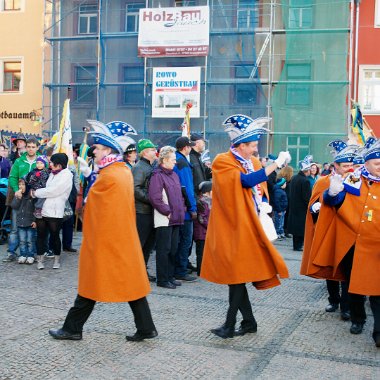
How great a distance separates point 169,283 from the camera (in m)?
8.49

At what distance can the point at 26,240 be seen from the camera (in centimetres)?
983

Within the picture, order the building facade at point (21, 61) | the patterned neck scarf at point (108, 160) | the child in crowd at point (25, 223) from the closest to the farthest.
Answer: the patterned neck scarf at point (108, 160), the child in crowd at point (25, 223), the building facade at point (21, 61)

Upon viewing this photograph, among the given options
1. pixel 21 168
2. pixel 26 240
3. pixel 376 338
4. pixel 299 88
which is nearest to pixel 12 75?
pixel 299 88

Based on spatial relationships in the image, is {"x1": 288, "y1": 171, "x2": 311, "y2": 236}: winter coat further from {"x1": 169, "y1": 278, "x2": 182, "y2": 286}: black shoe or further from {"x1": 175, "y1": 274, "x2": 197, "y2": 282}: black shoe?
{"x1": 169, "y1": 278, "x2": 182, "y2": 286}: black shoe

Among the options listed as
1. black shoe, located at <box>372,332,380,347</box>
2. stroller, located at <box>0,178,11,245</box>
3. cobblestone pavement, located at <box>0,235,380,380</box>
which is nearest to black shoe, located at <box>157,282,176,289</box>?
cobblestone pavement, located at <box>0,235,380,380</box>

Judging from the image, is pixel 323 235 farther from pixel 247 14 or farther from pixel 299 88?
pixel 247 14

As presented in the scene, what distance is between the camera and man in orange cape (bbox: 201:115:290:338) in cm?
581

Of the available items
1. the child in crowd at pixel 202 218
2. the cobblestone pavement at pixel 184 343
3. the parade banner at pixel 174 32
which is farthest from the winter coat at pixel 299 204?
the parade banner at pixel 174 32

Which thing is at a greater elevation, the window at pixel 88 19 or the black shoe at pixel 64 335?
the window at pixel 88 19

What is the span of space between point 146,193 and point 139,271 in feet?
9.75

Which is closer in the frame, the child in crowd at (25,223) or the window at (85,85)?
the child in crowd at (25,223)

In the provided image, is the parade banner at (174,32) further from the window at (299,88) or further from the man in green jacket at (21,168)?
the man in green jacket at (21,168)

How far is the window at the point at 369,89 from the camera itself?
1022 inches

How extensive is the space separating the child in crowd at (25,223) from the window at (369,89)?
19.0m
